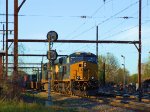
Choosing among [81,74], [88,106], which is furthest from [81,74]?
[88,106]

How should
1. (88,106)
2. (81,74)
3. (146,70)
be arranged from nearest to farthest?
1. (88,106)
2. (81,74)
3. (146,70)

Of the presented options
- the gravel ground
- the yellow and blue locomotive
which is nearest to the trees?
the yellow and blue locomotive

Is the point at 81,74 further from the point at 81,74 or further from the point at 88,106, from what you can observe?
the point at 88,106

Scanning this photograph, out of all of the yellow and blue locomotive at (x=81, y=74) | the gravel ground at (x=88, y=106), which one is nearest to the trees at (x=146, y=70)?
the yellow and blue locomotive at (x=81, y=74)

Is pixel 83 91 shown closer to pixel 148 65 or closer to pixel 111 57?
pixel 148 65

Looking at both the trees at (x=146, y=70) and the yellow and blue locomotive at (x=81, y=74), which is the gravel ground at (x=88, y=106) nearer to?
the yellow and blue locomotive at (x=81, y=74)

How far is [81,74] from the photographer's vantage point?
137 ft

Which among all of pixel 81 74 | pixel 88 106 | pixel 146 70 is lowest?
pixel 88 106

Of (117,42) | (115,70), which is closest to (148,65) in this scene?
(115,70)

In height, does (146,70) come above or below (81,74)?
above

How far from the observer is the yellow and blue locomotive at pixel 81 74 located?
41406 millimetres

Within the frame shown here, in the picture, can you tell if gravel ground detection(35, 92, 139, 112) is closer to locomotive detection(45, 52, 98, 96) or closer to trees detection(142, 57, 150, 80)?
locomotive detection(45, 52, 98, 96)

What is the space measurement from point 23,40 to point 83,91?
35.1 feet

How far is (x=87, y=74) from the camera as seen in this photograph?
41.5m
